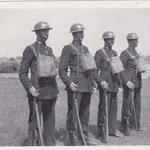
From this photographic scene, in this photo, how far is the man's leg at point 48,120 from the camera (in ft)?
20.9

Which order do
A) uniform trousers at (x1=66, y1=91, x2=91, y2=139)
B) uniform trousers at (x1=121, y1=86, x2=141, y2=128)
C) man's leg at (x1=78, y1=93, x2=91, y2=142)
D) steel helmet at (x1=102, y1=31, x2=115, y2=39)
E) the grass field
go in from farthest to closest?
uniform trousers at (x1=121, y1=86, x2=141, y2=128)
steel helmet at (x1=102, y1=31, x2=115, y2=39)
the grass field
man's leg at (x1=78, y1=93, x2=91, y2=142)
uniform trousers at (x1=66, y1=91, x2=91, y2=139)

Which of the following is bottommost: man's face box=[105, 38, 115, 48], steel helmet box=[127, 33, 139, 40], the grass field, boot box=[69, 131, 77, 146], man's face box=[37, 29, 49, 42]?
the grass field

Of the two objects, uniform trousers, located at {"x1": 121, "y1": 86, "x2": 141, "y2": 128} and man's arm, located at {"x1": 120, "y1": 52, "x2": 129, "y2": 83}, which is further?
uniform trousers, located at {"x1": 121, "y1": 86, "x2": 141, "y2": 128}

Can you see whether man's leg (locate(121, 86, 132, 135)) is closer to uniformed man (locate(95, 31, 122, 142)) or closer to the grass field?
the grass field

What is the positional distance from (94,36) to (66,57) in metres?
1.16

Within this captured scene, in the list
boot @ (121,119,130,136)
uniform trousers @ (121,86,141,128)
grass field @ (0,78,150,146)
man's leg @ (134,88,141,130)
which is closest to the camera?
grass field @ (0,78,150,146)

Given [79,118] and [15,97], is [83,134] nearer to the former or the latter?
[79,118]

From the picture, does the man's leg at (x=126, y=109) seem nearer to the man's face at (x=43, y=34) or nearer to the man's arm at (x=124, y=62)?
the man's arm at (x=124, y=62)

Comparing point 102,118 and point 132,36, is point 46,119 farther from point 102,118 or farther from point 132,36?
point 132,36

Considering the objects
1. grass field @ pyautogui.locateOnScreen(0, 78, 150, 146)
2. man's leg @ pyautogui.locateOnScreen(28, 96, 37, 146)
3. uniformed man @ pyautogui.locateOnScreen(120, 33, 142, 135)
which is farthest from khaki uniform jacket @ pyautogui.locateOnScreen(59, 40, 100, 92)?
uniformed man @ pyautogui.locateOnScreen(120, 33, 142, 135)

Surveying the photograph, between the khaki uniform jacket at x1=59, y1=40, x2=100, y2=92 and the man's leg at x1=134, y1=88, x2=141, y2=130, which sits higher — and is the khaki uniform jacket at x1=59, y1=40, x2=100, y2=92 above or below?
above

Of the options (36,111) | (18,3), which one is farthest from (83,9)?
(36,111)

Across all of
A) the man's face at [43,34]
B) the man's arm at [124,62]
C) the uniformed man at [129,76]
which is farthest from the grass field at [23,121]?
the man's face at [43,34]

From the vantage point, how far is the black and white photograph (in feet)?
20.4
